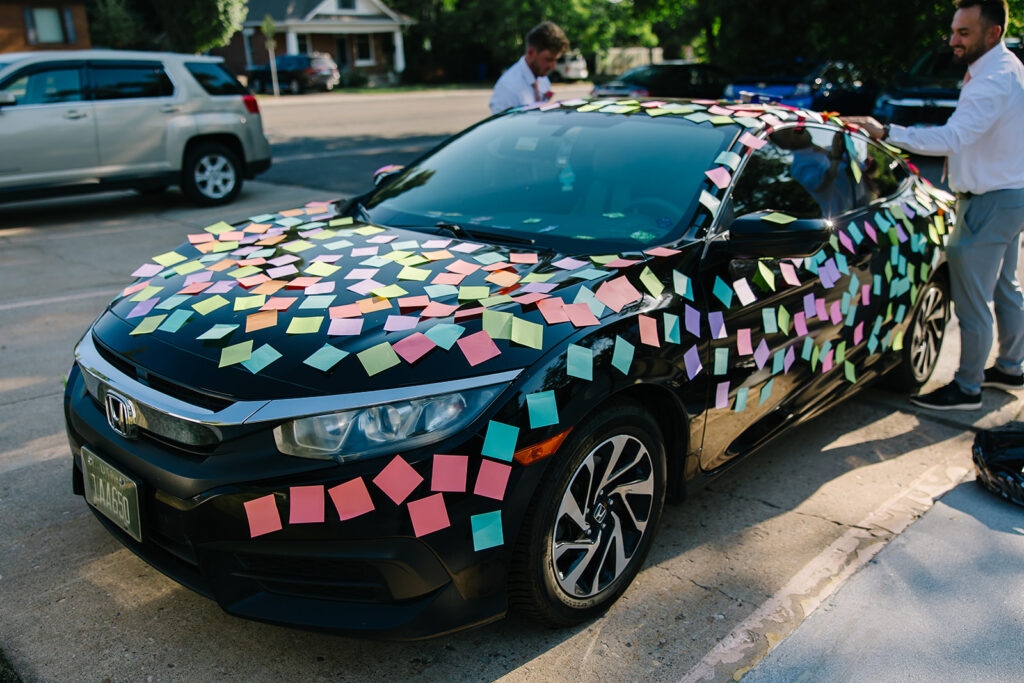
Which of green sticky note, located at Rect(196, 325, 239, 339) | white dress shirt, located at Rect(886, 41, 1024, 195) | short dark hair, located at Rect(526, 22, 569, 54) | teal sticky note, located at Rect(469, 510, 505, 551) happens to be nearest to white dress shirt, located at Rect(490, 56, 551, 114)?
short dark hair, located at Rect(526, 22, 569, 54)

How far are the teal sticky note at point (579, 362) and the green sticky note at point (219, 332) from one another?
3.29ft

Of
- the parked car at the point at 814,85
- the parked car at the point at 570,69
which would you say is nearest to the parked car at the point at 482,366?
the parked car at the point at 814,85

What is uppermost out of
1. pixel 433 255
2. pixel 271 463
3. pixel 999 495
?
pixel 433 255

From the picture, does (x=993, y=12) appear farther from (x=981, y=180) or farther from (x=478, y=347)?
(x=478, y=347)

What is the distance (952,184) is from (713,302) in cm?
218

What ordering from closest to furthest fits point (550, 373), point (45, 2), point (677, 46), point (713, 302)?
point (550, 373), point (713, 302), point (45, 2), point (677, 46)

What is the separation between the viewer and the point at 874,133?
4.12 metres

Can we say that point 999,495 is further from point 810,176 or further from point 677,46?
point 677,46

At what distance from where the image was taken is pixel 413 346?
7.80 ft

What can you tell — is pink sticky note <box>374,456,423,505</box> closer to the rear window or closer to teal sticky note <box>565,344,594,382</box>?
teal sticky note <box>565,344,594,382</box>

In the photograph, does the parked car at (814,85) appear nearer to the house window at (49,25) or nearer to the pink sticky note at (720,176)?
the pink sticky note at (720,176)

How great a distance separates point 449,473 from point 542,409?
0.32 m

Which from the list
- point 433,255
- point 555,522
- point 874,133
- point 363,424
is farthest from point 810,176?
point 363,424

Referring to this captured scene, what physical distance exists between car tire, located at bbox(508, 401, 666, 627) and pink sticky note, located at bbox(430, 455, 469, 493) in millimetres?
256
